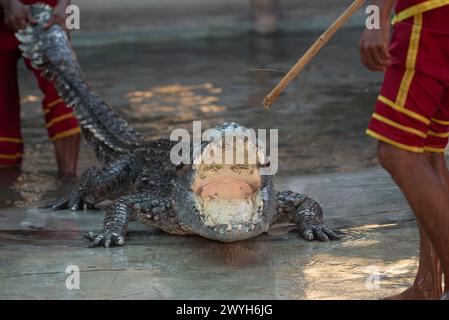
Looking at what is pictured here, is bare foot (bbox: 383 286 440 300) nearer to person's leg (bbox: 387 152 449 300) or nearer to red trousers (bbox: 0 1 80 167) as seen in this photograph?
person's leg (bbox: 387 152 449 300)

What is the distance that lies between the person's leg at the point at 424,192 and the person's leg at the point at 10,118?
3928 mm

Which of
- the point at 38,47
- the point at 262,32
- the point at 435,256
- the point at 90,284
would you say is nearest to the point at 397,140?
the point at 435,256

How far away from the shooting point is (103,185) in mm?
5527

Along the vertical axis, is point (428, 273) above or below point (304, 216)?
below

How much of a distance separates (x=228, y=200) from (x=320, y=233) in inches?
20.4

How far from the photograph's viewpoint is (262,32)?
1368cm

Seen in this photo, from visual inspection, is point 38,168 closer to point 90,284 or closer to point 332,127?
point 332,127

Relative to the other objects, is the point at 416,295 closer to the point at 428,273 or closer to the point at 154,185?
the point at 428,273

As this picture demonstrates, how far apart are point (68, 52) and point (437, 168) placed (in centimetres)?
340

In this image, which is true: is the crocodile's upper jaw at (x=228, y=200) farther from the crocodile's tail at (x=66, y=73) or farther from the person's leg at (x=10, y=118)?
the person's leg at (x=10, y=118)

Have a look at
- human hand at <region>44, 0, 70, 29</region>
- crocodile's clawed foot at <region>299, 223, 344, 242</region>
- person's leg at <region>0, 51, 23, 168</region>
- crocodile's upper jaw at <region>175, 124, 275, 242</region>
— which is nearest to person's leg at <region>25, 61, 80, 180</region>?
person's leg at <region>0, 51, 23, 168</region>

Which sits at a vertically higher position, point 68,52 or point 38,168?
point 68,52

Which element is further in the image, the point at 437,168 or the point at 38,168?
the point at 38,168

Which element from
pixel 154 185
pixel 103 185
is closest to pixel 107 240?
pixel 154 185
